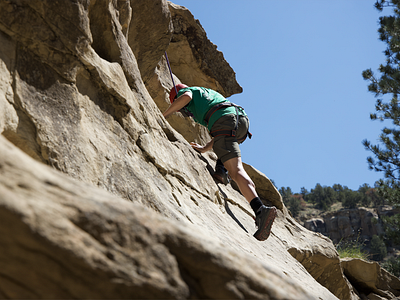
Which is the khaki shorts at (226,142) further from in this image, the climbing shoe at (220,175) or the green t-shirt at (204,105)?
the climbing shoe at (220,175)

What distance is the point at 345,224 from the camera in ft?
139

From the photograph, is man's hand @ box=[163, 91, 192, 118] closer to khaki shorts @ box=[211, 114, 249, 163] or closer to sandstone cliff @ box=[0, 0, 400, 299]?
sandstone cliff @ box=[0, 0, 400, 299]

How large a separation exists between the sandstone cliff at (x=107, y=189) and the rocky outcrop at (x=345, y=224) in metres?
38.9

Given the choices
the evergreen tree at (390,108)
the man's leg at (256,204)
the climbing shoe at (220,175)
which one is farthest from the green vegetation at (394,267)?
the man's leg at (256,204)

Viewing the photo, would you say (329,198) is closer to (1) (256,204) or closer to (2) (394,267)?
(2) (394,267)

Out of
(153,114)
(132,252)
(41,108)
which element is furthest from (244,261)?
(153,114)

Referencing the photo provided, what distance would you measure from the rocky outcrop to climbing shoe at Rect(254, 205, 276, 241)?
40.3m

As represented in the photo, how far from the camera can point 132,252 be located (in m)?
1.16

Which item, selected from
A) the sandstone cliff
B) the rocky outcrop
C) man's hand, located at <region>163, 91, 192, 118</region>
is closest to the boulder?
the sandstone cliff

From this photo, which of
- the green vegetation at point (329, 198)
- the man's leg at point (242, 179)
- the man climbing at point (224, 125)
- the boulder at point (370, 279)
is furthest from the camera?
the green vegetation at point (329, 198)

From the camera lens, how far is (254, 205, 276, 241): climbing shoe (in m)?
3.78

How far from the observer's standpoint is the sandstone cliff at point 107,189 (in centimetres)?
109

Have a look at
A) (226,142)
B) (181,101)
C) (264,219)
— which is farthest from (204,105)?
(264,219)

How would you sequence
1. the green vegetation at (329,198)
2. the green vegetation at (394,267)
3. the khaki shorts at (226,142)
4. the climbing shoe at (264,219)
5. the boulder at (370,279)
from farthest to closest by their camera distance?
the green vegetation at (329,198)
the green vegetation at (394,267)
the boulder at (370,279)
the khaki shorts at (226,142)
the climbing shoe at (264,219)
